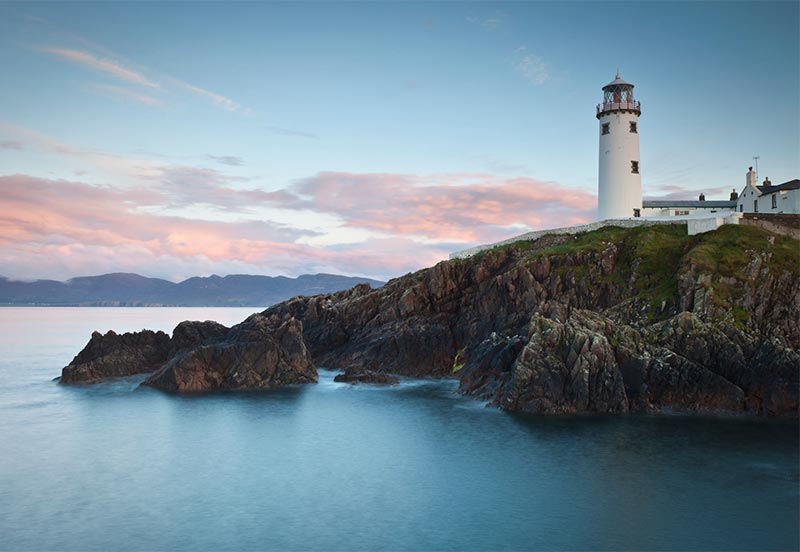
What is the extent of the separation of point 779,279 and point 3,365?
80.7 meters

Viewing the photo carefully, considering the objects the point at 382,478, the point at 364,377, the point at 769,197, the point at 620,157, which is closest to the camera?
the point at 382,478

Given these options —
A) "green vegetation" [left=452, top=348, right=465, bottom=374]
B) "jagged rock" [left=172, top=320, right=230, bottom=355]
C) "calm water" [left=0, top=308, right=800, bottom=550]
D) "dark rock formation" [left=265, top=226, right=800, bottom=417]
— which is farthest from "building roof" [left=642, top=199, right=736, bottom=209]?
"jagged rock" [left=172, top=320, right=230, bottom=355]

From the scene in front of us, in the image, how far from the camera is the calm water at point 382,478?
2442 centimetres

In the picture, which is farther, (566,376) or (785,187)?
(785,187)

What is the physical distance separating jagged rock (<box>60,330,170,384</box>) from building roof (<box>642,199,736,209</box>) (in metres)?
A: 55.8

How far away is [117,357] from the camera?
58.9 meters

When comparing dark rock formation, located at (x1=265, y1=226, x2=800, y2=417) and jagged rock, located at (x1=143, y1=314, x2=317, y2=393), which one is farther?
jagged rock, located at (x1=143, y1=314, x2=317, y2=393)

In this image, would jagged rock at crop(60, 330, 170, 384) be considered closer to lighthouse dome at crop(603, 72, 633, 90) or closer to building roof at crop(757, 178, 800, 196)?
lighthouse dome at crop(603, 72, 633, 90)

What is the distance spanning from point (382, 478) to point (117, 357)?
3742 cm

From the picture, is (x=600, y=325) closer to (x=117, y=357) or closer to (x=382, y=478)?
(x=382, y=478)

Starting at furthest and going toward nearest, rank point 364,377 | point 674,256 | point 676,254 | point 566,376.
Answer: point 364,377 < point 676,254 < point 674,256 < point 566,376

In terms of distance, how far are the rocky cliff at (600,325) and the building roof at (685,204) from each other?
13812 millimetres

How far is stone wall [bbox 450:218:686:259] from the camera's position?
62725 mm

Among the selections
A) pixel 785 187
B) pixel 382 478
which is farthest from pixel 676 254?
pixel 382 478
